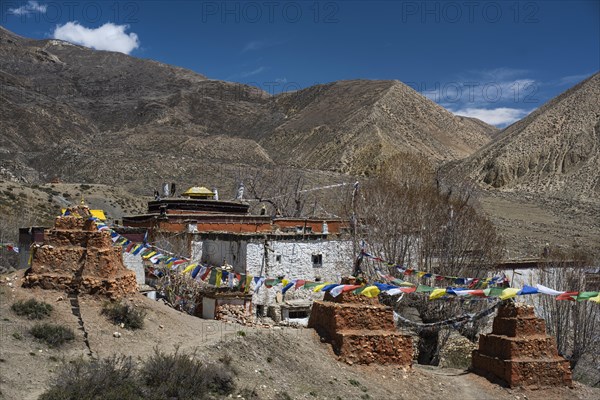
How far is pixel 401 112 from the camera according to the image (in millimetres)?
126750

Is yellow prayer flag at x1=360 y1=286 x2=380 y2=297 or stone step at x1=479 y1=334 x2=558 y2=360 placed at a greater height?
yellow prayer flag at x1=360 y1=286 x2=380 y2=297

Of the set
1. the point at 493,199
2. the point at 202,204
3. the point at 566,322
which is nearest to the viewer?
the point at 566,322

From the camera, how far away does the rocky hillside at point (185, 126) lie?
273 ft

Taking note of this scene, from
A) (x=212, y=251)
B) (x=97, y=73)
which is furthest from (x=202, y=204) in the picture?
(x=97, y=73)

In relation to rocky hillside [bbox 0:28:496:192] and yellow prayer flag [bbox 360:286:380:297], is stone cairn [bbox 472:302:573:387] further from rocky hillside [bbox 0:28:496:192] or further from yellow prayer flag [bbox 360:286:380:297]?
rocky hillside [bbox 0:28:496:192]

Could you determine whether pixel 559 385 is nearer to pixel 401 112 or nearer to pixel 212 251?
pixel 212 251

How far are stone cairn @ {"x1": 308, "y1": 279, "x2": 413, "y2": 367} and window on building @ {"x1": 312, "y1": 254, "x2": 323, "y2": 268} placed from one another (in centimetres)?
1123

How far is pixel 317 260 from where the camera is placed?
94.3ft

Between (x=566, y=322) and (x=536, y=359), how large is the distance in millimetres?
8518

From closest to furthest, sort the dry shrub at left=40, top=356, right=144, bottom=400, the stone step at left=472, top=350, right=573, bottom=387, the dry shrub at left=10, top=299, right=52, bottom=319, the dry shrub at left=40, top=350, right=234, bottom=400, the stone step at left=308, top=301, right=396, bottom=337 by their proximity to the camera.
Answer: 1. the dry shrub at left=40, top=356, right=144, bottom=400
2. the dry shrub at left=40, top=350, right=234, bottom=400
3. the dry shrub at left=10, top=299, right=52, bottom=319
4. the stone step at left=308, top=301, right=396, bottom=337
5. the stone step at left=472, top=350, right=573, bottom=387

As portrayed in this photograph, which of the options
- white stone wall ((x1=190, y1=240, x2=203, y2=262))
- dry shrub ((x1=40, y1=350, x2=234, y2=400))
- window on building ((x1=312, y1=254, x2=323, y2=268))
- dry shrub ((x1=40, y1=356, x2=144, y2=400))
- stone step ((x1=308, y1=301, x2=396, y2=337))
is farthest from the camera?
white stone wall ((x1=190, y1=240, x2=203, y2=262))

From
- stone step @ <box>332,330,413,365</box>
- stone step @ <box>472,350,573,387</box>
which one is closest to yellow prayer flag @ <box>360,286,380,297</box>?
stone step @ <box>332,330,413,365</box>

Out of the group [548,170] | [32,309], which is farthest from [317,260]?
[548,170]

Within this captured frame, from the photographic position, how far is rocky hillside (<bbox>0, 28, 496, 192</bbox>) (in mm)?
83062
